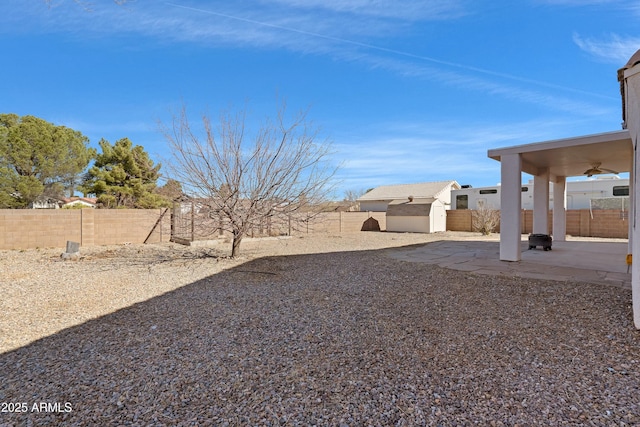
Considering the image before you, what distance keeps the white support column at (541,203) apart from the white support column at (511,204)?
11.4 ft

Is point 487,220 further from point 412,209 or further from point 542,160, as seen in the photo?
point 542,160

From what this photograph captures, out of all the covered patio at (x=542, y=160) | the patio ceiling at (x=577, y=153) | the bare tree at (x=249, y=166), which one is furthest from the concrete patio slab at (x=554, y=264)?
the bare tree at (x=249, y=166)

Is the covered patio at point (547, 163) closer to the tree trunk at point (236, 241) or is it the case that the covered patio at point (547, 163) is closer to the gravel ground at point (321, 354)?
the gravel ground at point (321, 354)

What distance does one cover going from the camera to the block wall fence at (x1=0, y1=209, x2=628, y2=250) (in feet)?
37.3

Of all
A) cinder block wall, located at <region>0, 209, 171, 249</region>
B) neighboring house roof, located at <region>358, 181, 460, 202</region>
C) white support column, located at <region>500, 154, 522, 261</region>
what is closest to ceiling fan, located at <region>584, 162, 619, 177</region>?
white support column, located at <region>500, 154, 522, 261</region>

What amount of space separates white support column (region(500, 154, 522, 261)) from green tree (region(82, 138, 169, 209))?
16701mm

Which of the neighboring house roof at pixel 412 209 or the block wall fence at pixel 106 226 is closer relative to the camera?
the block wall fence at pixel 106 226

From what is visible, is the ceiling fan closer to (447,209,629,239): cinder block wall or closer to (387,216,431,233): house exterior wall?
(447,209,629,239): cinder block wall

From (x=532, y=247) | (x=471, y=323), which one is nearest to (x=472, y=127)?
(x=532, y=247)

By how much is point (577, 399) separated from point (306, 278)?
4638mm

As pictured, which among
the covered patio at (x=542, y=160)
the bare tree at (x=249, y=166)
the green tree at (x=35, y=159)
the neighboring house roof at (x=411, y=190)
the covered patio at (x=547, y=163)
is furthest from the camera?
the neighboring house roof at (x=411, y=190)

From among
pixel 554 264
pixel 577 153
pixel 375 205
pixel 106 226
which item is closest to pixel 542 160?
pixel 577 153

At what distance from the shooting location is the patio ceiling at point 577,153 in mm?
6461

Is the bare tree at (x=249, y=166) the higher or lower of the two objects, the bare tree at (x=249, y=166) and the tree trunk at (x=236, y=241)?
the higher
